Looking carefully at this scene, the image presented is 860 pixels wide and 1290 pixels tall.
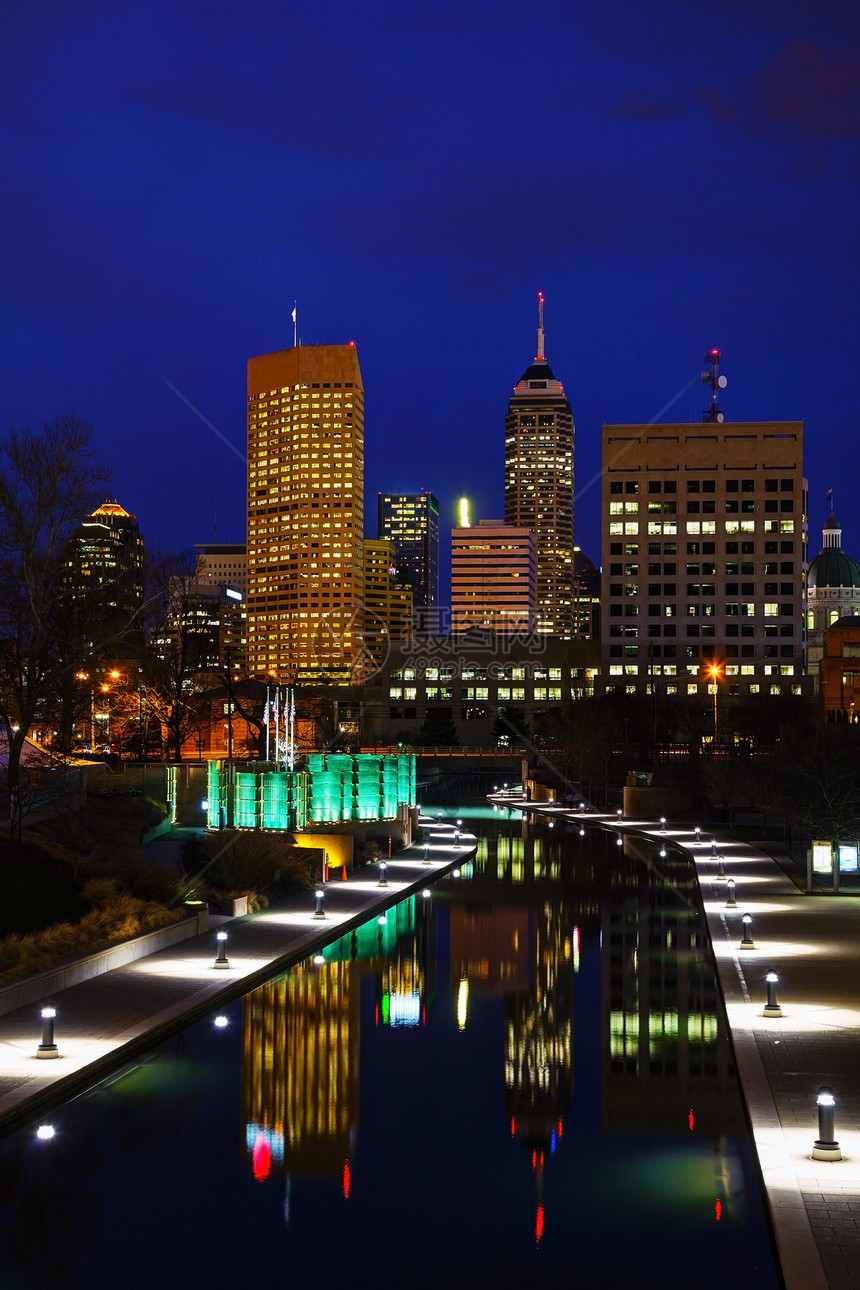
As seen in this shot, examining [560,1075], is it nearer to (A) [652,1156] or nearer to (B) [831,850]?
(A) [652,1156]

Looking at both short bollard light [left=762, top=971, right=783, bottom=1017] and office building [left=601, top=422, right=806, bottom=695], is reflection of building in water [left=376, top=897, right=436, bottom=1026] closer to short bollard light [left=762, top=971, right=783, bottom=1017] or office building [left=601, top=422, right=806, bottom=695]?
short bollard light [left=762, top=971, right=783, bottom=1017]

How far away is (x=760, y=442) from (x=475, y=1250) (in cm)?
15280

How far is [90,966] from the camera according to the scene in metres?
21.8

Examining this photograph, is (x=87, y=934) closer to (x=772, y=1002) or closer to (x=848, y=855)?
(x=772, y=1002)

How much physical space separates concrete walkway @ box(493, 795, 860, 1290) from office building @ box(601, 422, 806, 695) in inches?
4776

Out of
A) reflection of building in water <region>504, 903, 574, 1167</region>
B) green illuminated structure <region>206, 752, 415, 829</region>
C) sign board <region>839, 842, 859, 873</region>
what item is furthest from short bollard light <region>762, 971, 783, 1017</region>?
green illuminated structure <region>206, 752, 415, 829</region>

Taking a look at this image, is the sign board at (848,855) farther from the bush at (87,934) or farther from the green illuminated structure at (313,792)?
the bush at (87,934)

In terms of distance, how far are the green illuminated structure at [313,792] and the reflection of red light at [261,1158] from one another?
2681cm

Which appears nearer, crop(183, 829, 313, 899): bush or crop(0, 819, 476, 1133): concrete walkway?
crop(0, 819, 476, 1133): concrete walkway

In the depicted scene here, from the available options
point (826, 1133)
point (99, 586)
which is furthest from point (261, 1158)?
point (99, 586)

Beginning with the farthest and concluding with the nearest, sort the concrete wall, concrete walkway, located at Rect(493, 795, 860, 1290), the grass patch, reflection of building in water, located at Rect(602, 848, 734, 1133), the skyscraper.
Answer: the skyscraper, the grass patch, the concrete wall, reflection of building in water, located at Rect(602, 848, 734, 1133), concrete walkway, located at Rect(493, 795, 860, 1290)

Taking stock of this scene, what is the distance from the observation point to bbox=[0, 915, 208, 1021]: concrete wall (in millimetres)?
19359

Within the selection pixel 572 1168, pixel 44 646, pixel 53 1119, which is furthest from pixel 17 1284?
pixel 44 646

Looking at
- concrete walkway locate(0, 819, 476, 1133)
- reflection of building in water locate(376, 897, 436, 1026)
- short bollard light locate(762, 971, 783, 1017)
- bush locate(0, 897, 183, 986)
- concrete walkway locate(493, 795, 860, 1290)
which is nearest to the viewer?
concrete walkway locate(493, 795, 860, 1290)
